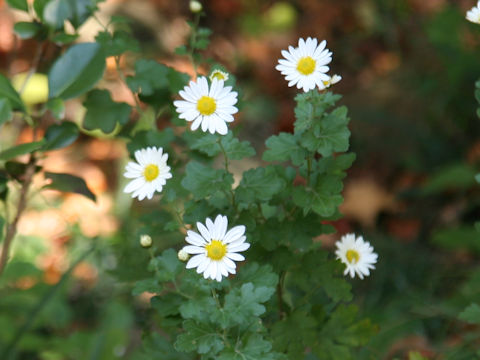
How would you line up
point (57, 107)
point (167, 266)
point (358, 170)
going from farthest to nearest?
1. point (358, 170)
2. point (57, 107)
3. point (167, 266)

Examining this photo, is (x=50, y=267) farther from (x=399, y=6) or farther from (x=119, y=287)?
(x=399, y=6)

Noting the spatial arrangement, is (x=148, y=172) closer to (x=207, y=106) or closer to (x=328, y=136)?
(x=207, y=106)

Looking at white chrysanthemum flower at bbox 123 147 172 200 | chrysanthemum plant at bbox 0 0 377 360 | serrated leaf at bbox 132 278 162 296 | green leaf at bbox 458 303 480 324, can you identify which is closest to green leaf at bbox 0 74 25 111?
chrysanthemum plant at bbox 0 0 377 360

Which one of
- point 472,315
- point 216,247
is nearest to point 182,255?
point 216,247

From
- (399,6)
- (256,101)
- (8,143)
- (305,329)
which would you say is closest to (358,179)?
(256,101)

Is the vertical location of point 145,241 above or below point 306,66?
below

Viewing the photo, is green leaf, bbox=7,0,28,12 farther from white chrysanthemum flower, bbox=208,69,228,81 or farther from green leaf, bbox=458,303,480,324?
green leaf, bbox=458,303,480,324

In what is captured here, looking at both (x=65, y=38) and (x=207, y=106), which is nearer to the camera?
(x=207, y=106)

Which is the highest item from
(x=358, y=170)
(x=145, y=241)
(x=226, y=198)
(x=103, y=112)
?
(x=358, y=170)
